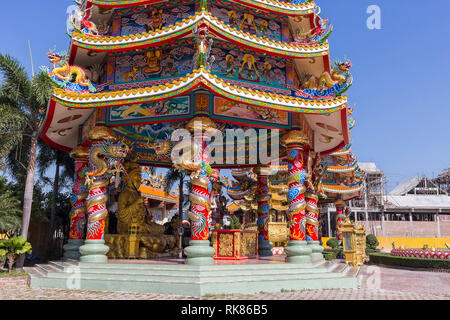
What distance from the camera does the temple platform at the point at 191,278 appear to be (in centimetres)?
963

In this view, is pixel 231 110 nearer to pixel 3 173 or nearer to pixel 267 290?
pixel 267 290

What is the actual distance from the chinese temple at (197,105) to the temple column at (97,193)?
0.03 metres

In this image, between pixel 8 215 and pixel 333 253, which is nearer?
pixel 8 215

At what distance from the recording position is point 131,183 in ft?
51.2

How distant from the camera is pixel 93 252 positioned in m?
11.7

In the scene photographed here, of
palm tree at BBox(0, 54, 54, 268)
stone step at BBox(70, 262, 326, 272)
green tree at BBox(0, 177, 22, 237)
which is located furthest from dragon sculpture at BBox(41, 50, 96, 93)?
green tree at BBox(0, 177, 22, 237)

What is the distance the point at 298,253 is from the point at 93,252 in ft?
21.1

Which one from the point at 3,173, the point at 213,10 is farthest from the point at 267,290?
the point at 3,173

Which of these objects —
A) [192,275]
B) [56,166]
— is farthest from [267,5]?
[56,166]

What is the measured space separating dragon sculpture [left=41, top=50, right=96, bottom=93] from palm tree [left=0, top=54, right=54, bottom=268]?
337 centimetres

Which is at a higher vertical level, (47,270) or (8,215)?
(8,215)

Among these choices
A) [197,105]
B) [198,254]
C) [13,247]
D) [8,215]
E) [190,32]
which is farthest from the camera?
[8,215]

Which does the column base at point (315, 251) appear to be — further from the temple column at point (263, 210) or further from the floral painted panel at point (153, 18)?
the floral painted panel at point (153, 18)

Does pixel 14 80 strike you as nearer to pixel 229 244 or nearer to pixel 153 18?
pixel 153 18
